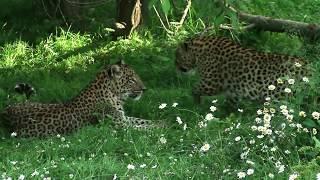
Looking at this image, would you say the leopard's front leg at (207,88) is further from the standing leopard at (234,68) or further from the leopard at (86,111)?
the leopard at (86,111)

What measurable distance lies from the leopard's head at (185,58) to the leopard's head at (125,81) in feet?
2.20

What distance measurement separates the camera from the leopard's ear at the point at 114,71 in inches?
344

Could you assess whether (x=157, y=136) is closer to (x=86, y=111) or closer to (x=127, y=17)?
(x=86, y=111)

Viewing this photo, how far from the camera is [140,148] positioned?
7.19 metres

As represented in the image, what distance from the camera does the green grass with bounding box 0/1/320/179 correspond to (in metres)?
6.31

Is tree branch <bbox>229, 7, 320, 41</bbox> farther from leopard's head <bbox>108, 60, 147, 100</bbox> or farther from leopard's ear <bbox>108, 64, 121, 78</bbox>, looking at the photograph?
leopard's ear <bbox>108, 64, 121, 78</bbox>

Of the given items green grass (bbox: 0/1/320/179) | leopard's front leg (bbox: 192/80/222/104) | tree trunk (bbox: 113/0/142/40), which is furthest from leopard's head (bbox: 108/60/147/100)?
tree trunk (bbox: 113/0/142/40)

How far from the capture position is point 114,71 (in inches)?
346

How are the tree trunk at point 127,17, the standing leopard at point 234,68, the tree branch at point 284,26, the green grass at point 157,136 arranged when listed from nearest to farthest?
the green grass at point 157,136, the standing leopard at point 234,68, the tree branch at point 284,26, the tree trunk at point 127,17

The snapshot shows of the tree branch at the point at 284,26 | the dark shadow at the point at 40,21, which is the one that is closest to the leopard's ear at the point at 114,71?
the tree branch at the point at 284,26

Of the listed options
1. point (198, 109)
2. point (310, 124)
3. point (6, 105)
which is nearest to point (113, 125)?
point (198, 109)

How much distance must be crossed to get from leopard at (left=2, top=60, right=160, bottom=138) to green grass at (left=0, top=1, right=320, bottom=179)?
0.79 ft

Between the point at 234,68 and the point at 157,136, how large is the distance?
5.45 feet

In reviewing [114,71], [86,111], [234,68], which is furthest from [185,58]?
[86,111]
